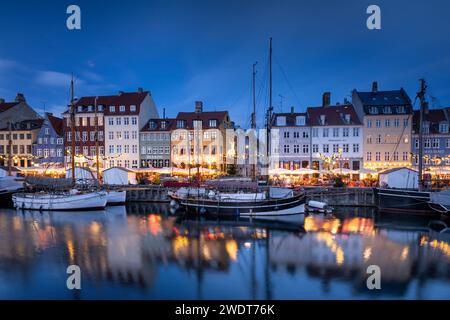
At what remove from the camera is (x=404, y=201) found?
29.3m

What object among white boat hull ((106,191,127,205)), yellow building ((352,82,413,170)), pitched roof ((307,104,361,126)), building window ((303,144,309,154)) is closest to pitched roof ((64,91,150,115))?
white boat hull ((106,191,127,205))

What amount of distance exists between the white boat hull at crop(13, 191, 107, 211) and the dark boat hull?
31.1m

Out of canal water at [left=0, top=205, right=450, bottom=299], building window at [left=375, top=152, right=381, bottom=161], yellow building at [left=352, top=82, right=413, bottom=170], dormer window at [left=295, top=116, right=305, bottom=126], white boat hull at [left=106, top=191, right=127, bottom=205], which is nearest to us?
canal water at [left=0, top=205, right=450, bottom=299]

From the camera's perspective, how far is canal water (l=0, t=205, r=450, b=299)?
45.3ft

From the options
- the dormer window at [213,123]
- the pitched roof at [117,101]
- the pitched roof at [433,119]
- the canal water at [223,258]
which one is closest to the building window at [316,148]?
the pitched roof at [433,119]

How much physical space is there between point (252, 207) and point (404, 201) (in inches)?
615

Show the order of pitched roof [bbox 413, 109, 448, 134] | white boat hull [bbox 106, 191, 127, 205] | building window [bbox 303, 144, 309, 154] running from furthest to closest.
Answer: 1. building window [bbox 303, 144, 309, 154]
2. pitched roof [bbox 413, 109, 448, 134]
3. white boat hull [bbox 106, 191, 127, 205]

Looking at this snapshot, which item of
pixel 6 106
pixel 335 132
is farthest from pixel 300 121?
pixel 6 106

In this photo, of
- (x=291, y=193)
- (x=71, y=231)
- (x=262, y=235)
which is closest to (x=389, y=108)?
(x=291, y=193)

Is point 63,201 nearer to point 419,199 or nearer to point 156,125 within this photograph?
point 156,125

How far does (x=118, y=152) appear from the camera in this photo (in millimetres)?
49625

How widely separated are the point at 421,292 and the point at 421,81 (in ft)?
76.4

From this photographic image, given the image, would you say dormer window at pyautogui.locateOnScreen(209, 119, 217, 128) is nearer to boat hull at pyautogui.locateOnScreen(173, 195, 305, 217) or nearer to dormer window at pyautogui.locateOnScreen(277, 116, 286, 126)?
dormer window at pyautogui.locateOnScreen(277, 116, 286, 126)
